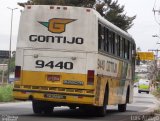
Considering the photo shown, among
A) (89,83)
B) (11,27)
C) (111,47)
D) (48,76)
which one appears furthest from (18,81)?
(11,27)

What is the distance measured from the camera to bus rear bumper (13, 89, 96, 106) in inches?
781

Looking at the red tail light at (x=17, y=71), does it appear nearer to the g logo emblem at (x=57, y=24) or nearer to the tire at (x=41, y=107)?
the tire at (x=41, y=107)

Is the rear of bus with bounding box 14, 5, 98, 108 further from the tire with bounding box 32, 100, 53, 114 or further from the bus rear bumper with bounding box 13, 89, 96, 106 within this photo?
the tire with bounding box 32, 100, 53, 114

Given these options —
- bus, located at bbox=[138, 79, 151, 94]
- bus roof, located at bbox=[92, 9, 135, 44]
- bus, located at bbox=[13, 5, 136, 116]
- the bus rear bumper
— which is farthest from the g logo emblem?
bus, located at bbox=[138, 79, 151, 94]

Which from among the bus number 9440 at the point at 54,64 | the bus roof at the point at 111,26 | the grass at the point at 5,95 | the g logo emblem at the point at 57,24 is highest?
the bus roof at the point at 111,26

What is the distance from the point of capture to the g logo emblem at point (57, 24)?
20359mm

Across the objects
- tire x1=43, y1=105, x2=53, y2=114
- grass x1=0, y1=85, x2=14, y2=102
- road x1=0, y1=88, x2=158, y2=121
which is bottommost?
road x1=0, y1=88, x2=158, y2=121

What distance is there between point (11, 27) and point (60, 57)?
70.3 m

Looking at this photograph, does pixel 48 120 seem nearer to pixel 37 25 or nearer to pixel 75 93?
pixel 75 93

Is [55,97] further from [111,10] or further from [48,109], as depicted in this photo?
[111,10]

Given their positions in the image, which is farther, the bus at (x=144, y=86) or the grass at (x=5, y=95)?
the bus at (x=144, y=86)

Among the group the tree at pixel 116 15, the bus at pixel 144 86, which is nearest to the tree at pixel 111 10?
the tree at pixel 116 15

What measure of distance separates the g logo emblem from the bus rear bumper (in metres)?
2.24

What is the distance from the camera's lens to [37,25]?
67.4 ft
